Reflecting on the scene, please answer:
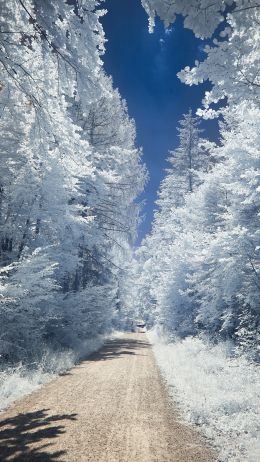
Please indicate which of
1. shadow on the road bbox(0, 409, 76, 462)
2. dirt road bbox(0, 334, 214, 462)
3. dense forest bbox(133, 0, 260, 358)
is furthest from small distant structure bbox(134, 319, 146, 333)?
shadow on the road bbox(0, 409, 76, 462)

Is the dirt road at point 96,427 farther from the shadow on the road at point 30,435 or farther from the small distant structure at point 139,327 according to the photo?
the small distant structure at point 139,327

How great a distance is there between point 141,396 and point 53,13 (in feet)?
30.0

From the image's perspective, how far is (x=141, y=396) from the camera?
30.9 ft

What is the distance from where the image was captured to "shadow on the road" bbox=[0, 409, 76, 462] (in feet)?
17.1

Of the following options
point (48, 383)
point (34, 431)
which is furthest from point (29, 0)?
point (48, 383)

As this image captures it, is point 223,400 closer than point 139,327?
Yes

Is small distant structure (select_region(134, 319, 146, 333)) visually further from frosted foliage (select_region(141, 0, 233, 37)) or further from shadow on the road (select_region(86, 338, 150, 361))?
frosted foliage (select_region(141, 0, 233, 37))

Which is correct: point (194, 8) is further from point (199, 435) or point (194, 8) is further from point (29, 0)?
point (199, 435)

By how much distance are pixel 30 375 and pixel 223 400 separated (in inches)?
226

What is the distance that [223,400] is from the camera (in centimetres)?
780

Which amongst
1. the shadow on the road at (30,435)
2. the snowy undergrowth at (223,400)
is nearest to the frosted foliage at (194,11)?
the snowy undergrowth at (223,400)

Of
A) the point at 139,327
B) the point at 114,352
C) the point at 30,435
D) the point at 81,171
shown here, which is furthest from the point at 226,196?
the point at 139,327

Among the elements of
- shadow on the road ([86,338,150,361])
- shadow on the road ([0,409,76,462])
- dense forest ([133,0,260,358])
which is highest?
dense forest ([133,0,260,358])

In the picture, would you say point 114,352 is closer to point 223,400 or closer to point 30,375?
point 30,375
